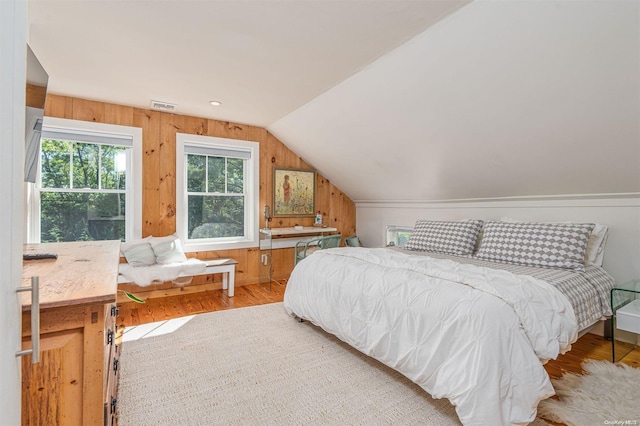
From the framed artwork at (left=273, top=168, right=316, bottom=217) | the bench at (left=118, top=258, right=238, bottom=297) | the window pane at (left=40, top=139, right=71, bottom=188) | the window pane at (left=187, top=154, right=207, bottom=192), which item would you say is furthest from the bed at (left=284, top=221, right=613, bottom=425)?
the window pane at (left=40, top=139, right=71, bottom=188)

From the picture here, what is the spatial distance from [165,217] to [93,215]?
735 millimetres

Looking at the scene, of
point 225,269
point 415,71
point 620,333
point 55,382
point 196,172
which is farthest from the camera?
point 196,172

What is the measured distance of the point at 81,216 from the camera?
3.50m

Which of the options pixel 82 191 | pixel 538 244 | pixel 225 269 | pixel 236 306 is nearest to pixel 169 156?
pixel 82 191

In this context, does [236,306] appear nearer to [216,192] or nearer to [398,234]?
[216,192]

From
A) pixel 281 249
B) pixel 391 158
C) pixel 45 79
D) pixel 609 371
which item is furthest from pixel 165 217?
pixel 609 371

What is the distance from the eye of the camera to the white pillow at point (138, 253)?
3.45 m

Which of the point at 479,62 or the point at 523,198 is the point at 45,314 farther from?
the point at 523,198

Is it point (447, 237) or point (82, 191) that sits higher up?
point (82, 191)

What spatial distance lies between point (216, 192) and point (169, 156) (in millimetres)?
739

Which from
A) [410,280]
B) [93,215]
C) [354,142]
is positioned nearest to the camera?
[410,280]

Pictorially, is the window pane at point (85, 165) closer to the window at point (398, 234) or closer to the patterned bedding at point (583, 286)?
the window at point (398, 234)

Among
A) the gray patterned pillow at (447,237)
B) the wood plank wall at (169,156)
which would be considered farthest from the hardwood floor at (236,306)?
the gray patterned pillow at (447,237)

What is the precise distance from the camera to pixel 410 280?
6.61 ft
